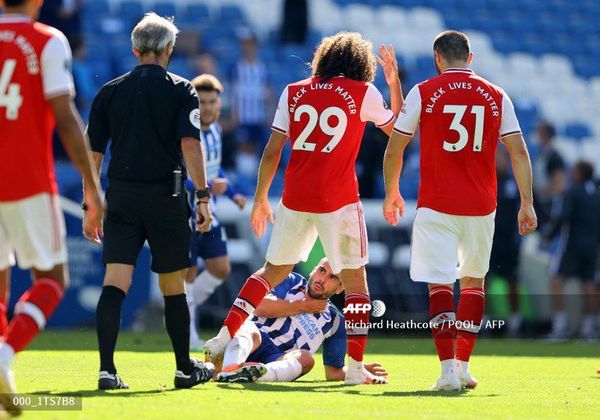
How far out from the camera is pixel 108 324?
7.52 m

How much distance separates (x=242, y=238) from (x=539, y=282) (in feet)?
13.5

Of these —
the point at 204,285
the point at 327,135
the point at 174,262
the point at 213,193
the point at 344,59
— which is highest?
the point at 344,59

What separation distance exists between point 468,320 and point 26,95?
358 centimetres

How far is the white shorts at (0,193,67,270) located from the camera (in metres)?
6.04

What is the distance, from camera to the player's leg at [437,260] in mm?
8141

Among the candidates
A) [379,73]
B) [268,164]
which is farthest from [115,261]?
[379,73]

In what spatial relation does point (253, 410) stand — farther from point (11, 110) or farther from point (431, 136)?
point (431, 136)

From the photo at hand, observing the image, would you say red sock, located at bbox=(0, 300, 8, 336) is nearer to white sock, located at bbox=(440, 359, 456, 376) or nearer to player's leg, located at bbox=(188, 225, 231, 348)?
white sock, located at bbox=(440, 359, 456, 376)

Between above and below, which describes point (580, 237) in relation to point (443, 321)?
below

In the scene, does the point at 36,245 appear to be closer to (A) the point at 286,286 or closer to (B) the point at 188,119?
(B) the point at 188,119

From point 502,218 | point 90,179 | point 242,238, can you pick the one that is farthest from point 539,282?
point 90,179

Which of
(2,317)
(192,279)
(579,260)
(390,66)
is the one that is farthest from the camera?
(579,260)

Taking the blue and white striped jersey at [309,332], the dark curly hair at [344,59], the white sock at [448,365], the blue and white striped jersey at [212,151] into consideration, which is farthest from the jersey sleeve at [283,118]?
the blue and white striped jersey at [212,151]

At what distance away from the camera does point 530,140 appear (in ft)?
66.0
